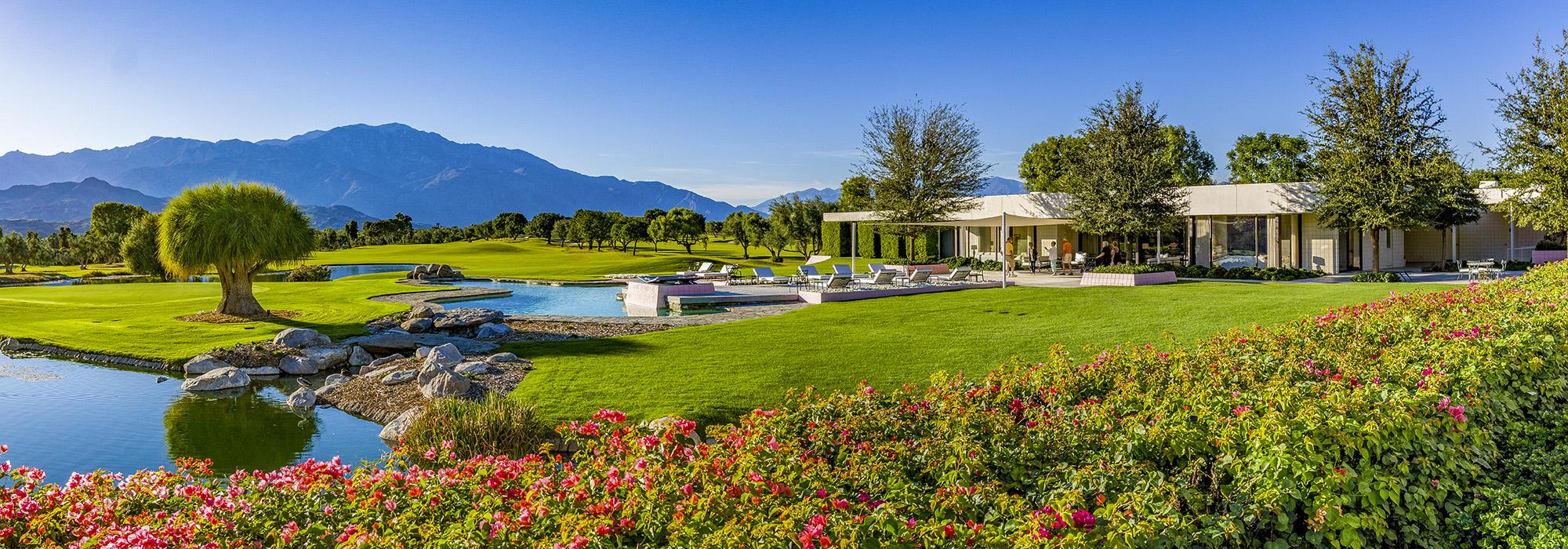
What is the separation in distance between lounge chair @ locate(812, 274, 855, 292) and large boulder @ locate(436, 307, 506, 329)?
27.4ft

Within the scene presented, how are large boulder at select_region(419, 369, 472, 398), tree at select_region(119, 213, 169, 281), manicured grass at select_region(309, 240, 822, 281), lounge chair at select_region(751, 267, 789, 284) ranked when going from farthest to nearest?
manicured grass at select_region(309, 240, 822, 281), tree at select_region(119, 213, 169, 281), lounge chair at select_region(751, 267, 789, 284), large boulder at select_region(419, 369, 472, 398)

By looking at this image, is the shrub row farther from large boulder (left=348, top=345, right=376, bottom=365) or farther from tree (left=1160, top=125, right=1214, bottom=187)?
tree (left=1160, top=125, right=1214, bottom=187)

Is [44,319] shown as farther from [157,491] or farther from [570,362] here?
[157,491]

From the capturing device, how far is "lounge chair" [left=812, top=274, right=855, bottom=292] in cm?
2214

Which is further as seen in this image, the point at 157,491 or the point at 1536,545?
the point at 157,491

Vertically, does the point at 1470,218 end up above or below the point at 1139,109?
below

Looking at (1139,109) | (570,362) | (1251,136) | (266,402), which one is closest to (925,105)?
(1139,109)

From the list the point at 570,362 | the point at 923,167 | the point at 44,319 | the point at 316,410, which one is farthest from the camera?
the point at 923,167

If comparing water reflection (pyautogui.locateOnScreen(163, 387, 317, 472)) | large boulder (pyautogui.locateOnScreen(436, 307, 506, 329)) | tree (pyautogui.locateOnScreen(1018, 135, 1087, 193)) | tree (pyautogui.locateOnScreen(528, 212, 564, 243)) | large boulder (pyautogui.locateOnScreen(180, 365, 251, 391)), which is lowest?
water reflection (pyautogui.locateOnScreen(163, 387, 317, 472))

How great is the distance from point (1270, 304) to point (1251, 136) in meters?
53.0

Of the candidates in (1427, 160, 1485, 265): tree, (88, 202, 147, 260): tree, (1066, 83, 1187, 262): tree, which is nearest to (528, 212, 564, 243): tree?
(88, 202, 147, 260): tree

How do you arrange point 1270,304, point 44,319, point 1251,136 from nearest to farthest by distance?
point 1270,304 < point 44,319 < point 1251,136

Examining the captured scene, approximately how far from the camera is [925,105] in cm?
3256

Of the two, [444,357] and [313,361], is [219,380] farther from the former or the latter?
[444,357]
